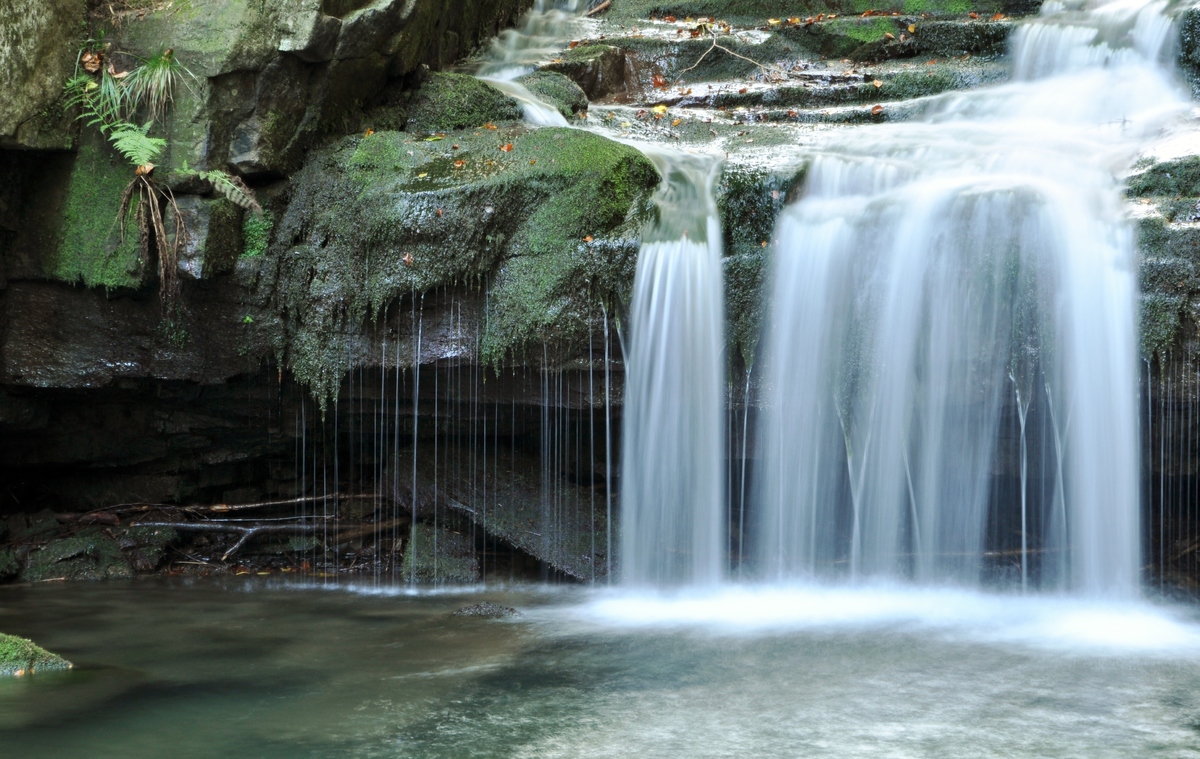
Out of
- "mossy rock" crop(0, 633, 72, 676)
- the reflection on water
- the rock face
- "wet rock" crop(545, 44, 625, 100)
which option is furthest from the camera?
"wet rock" crop(545, 44, 625, 100)

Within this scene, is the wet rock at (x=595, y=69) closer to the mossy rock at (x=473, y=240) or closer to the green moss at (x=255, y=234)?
the mossy rock at (x=473, y=240)

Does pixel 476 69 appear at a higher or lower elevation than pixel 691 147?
higher

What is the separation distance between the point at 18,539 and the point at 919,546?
22.9 ft

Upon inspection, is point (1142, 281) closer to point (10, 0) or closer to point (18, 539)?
point (10, 0)

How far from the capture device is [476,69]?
10.1m

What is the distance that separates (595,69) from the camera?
10.0 m

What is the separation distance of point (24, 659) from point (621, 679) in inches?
111

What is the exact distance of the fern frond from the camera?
22.0 feet

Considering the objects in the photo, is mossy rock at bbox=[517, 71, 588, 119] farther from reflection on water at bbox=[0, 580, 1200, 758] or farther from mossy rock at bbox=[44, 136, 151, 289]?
reflection on water at bbox=[0, 580, 1200, 758]

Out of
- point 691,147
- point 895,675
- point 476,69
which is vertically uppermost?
point 476,69

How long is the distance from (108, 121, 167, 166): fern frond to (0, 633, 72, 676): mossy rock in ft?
10.5

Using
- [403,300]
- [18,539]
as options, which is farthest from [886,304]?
[18,539]

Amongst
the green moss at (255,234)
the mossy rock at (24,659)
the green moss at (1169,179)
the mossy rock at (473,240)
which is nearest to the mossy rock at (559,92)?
the mossy rock at (473,240)

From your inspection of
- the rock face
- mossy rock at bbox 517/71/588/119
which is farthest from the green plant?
mossy rock at bbox 517/71/588/119
